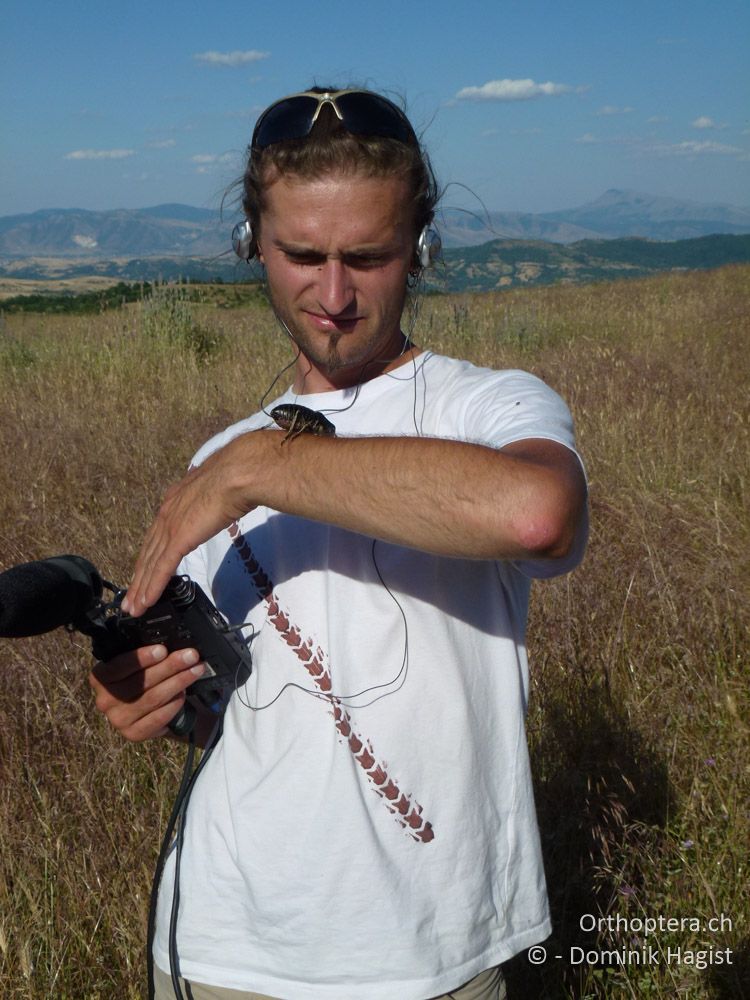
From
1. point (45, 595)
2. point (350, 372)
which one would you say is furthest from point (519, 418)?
point (45, 595)

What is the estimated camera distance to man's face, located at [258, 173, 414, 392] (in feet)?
4.42

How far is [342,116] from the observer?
1.37 meters

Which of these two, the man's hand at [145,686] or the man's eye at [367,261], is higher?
the man's eye at [367,261]

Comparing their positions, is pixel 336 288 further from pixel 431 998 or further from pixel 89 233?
pixel 89 233

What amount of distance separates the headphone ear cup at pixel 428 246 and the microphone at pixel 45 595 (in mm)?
739

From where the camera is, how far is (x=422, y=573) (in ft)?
4.09

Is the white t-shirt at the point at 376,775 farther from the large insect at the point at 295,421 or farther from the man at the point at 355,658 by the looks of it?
the large insect at the point at 295,421

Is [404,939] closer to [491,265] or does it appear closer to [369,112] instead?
[369,112]

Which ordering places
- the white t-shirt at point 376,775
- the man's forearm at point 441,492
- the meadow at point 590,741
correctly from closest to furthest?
the man's forearm at point 441,492, the white t-shirt at point 376,775, the meadow at point 590,741

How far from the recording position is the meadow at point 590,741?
208 cm

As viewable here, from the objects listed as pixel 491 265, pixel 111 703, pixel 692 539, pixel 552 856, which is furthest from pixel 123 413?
pixel 111 703

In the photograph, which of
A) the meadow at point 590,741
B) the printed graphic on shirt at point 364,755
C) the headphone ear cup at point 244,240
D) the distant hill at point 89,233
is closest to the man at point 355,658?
the printed graphic on shirt at point 364,755

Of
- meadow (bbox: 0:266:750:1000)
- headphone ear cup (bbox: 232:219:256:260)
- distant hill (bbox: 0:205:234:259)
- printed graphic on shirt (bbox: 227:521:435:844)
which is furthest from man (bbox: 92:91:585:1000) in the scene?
distant hill (bbox: 0:205:234:259)

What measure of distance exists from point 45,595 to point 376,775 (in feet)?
1.64
